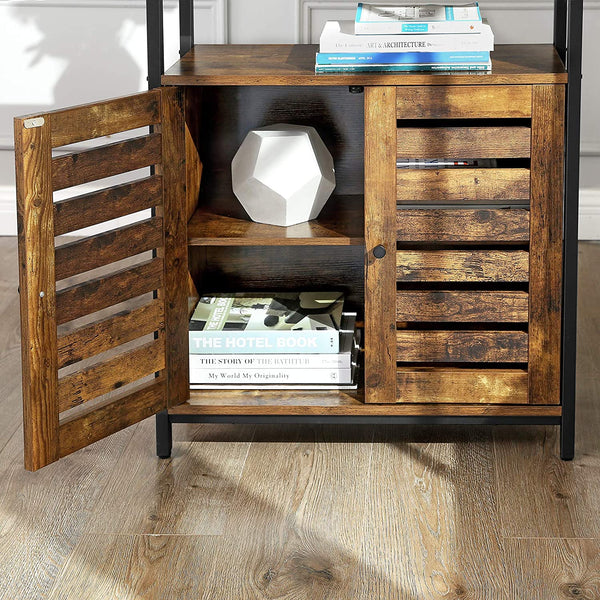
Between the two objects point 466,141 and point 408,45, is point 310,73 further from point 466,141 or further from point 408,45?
point 466,141

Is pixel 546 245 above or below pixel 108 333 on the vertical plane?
above

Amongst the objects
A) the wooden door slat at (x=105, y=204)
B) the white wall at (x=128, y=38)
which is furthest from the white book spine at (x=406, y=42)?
the white wall at (x=128, y=38)

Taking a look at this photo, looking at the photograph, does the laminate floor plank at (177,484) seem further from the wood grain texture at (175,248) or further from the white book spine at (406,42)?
the white book spine at (406,42)

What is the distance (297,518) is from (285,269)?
2.16 ft

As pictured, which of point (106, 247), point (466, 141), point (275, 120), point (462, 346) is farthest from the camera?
point (275, 120)

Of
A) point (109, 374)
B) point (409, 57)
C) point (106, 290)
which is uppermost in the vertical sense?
point (409, 57)

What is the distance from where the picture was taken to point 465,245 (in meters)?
1.82

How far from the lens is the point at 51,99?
3299mm

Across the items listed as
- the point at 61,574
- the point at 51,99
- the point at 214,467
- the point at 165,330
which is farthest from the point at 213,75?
the point at 51,99

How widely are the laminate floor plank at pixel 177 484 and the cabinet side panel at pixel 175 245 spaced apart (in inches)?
5.1

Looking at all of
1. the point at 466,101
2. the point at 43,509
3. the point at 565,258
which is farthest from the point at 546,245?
the point at 43,509

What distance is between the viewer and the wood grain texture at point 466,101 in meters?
1.69

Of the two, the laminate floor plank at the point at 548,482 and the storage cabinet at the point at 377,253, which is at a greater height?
the storage cabinet at the point at 377,253

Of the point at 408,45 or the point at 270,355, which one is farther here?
the point at 270,355
